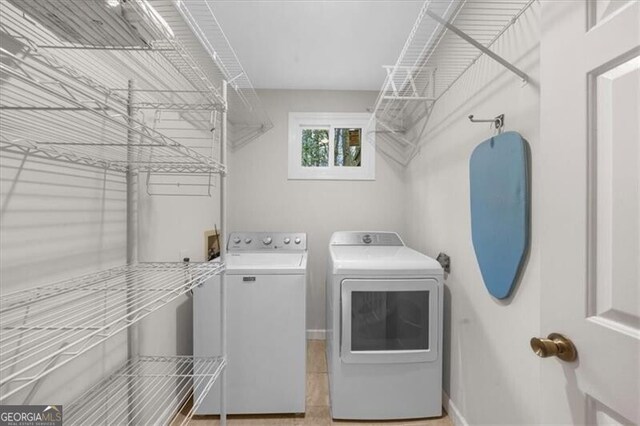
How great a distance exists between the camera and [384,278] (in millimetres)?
1773

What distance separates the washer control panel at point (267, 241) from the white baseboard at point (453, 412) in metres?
1.50

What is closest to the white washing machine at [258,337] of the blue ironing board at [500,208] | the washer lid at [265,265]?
the washer lid at [265,265]

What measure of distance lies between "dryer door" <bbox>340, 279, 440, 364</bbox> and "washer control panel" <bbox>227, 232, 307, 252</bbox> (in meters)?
1.01

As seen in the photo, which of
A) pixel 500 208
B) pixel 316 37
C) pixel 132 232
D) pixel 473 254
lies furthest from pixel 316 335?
pixel 316 37

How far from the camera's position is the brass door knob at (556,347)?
0.68 metres

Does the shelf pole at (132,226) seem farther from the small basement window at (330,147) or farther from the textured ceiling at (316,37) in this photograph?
the small basement window at (330,147)

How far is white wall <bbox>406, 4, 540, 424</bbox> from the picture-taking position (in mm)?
1160

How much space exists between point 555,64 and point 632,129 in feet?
0.93

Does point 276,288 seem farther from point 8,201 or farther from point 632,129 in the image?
point 632,129

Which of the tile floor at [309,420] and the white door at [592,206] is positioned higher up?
the white door at [592,206]

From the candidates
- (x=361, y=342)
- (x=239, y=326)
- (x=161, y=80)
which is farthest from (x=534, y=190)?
(x=161, y=80)

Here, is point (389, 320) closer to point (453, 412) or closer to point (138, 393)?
point (453, 412)

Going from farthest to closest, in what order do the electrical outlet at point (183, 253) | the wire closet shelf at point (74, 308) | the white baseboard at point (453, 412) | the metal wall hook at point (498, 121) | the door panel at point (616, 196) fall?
the electrical outlet at point (183, 253), the white baseboard at point (453, 412), the metal wall hook at point (498, 121), the wire closet shelf at point (74, 308), the door panel at point (616, 196)

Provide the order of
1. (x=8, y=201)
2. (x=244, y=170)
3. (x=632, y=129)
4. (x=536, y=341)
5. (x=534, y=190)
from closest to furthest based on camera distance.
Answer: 1. (x=632, y=129)
2. (x=536, y=341)
3. (x=8, y=201)
4. (x=534, y=190)
5. (x=244, y=170)
